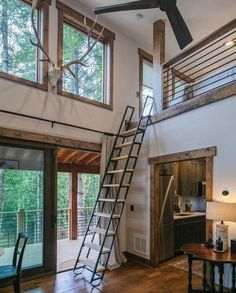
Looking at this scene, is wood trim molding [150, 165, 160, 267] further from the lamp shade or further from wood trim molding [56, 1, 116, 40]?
wood trim molding [56, 1, 116, 40]

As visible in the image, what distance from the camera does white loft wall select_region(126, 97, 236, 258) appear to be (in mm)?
3662

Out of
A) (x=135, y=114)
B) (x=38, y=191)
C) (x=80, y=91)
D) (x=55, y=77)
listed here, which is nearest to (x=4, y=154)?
(x=38, y=191)

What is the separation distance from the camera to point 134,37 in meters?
6.11

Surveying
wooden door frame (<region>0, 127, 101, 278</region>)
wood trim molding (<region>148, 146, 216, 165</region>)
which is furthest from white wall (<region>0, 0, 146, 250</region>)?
wood trim molding (<region>148, 146, 216, 165</region>)

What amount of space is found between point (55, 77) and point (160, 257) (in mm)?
3849

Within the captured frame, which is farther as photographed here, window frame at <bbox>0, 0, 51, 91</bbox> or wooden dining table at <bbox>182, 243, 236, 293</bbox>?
window frame at <bbox>0, 0, 51, 91</bbox>

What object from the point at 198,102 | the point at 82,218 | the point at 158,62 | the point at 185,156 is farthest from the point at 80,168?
the point at 198,102

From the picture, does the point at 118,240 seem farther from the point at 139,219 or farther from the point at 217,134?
the point at 217,134

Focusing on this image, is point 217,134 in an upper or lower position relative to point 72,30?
lower

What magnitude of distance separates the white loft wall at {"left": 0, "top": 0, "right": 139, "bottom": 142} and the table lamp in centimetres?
263

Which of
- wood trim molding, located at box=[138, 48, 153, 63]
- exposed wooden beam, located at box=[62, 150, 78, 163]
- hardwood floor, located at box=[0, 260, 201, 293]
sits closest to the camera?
hardwood floor, located at box=[0, 260, 201, 293]

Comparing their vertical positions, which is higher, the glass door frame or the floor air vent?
the glass door frame

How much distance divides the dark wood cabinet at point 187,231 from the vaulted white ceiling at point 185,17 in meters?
4.25

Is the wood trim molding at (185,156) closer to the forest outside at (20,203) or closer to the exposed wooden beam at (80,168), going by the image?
the forest outside at (20,203)
